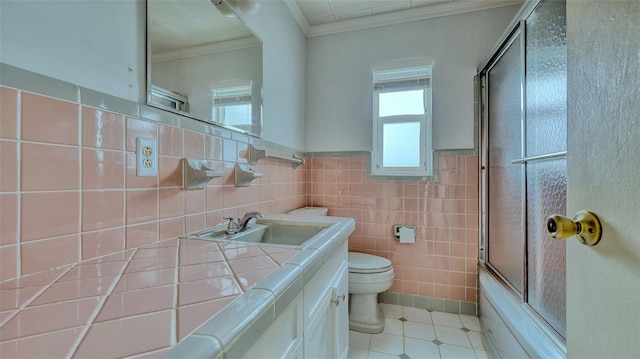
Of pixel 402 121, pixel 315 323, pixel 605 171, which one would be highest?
pixel 402 121

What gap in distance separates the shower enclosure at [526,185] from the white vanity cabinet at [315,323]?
777 millimetres

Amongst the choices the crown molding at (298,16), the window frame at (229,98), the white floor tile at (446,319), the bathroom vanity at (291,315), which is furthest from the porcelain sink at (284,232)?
the crown molding at (298,16)

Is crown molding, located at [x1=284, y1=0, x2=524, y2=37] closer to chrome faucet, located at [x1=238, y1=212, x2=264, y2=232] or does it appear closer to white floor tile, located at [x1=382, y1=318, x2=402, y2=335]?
chrome faucet, located at [x1=238, y1=212, x2=264, y2=232]

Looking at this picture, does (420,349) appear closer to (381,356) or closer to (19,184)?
(381,356)

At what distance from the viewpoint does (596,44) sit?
0.46 meters

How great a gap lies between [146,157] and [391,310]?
1.93m

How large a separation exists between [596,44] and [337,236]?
32.4 inches

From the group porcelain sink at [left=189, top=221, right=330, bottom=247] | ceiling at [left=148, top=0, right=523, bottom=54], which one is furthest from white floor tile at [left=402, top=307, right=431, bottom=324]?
ceiling at [left=148, top=0, right=523, bottom=54]

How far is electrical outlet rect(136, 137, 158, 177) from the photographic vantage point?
0.78m

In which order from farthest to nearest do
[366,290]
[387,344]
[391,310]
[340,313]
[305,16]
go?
[305,16] < [391,310] < [366,290] < [387,344] < [340,313]

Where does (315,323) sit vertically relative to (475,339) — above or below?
above

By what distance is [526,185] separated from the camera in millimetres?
1275

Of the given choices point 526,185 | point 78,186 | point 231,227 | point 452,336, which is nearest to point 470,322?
point 452,336

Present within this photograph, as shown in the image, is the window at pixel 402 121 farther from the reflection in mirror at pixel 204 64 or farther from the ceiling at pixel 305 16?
the reflection in mirror at pixel 204 64
